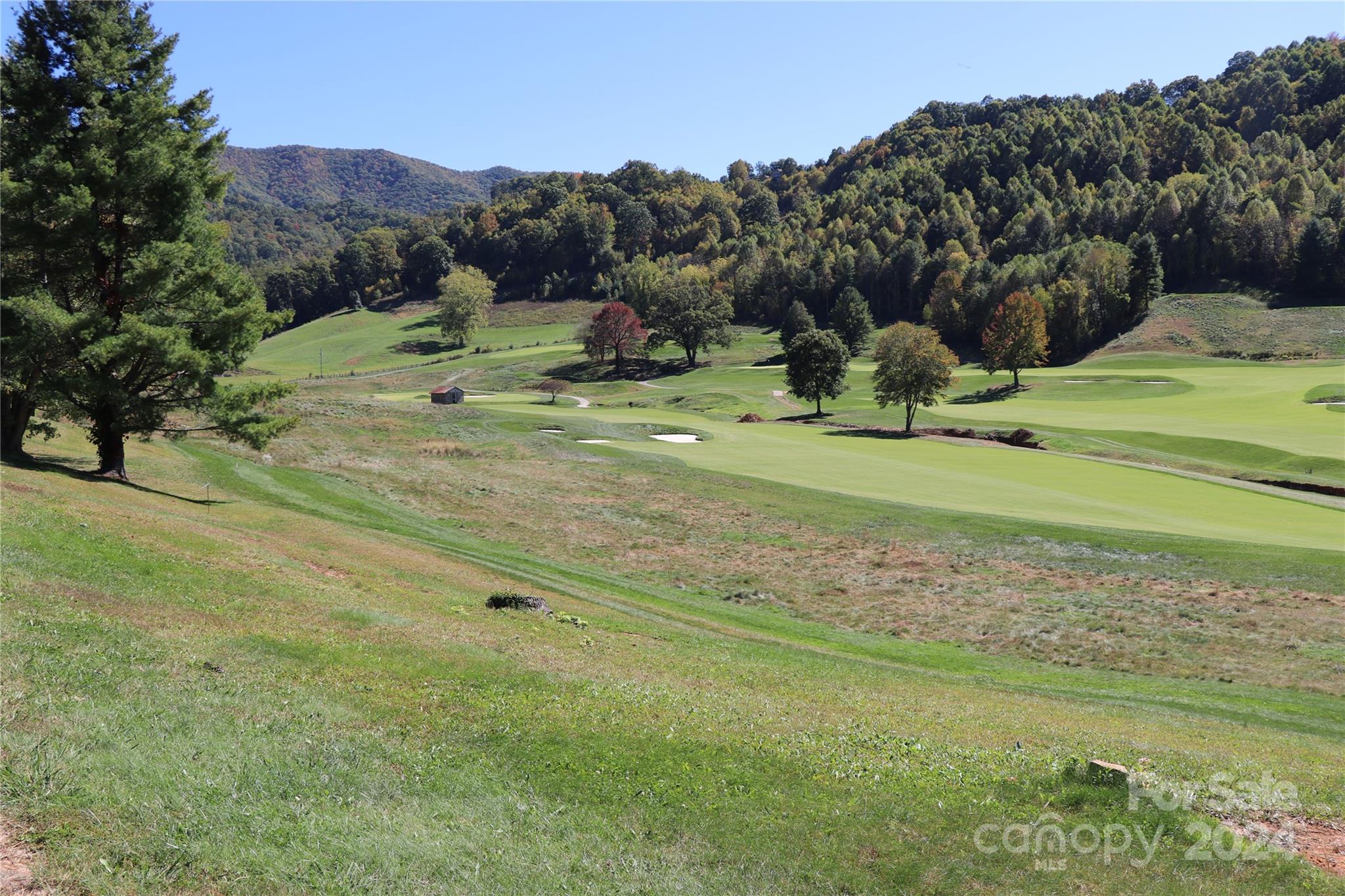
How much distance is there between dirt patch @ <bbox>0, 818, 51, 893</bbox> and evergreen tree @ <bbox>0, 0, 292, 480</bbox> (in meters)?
22.8

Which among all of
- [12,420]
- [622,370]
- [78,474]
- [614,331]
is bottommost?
[78,474]

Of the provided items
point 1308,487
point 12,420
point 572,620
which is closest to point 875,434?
point 1308,487

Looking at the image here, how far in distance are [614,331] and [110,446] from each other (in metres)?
103

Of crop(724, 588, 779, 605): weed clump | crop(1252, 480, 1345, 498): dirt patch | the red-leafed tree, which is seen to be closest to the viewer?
crop(724, 588, 779, 605): weed clump

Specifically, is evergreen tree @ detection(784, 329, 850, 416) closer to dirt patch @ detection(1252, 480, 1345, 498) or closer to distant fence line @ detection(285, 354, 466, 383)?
dirt patch @ detection(1252, 480, 1345, 498)

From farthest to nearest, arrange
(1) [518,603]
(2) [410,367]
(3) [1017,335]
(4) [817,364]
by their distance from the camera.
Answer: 1. (2) [410,367]
2. (3) [1017,335]
3. (4) [817,364]
4. (1) [518,603]

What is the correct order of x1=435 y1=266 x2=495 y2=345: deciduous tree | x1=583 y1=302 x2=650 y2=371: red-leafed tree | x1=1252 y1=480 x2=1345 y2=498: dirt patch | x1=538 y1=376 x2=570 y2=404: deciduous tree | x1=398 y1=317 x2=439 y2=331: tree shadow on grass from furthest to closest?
x1=398 y1=317 x2=439 y2=331: tree shadow on grass
x1=435 y1=266 x2=495 y2=345: deciduous tree
x1=583 y1=302 x2=650 y2=371: red-leafed tree
x1=538 y1=376 x2=570 y2=404: deciduous tree
x1=1252 y1=480 x2=1345 y2=498: dirt patch

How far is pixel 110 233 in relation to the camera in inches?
1142

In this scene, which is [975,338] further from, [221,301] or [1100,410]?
[221,301]

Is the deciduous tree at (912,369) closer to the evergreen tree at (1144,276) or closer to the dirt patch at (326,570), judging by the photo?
the dirt patch at (326,570)

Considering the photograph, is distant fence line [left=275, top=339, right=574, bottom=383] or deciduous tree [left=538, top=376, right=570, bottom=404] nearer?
deciduous tree [left=538, top=376, right=570, bottom=404]

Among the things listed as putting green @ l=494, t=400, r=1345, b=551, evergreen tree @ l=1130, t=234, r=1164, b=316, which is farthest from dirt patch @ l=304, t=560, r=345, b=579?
evergreen tree @ l=1130, t=234, r=1164, b=316

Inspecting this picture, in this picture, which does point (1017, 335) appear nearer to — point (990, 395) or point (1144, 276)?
point (990, 395)

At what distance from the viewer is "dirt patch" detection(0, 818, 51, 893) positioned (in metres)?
7.11
